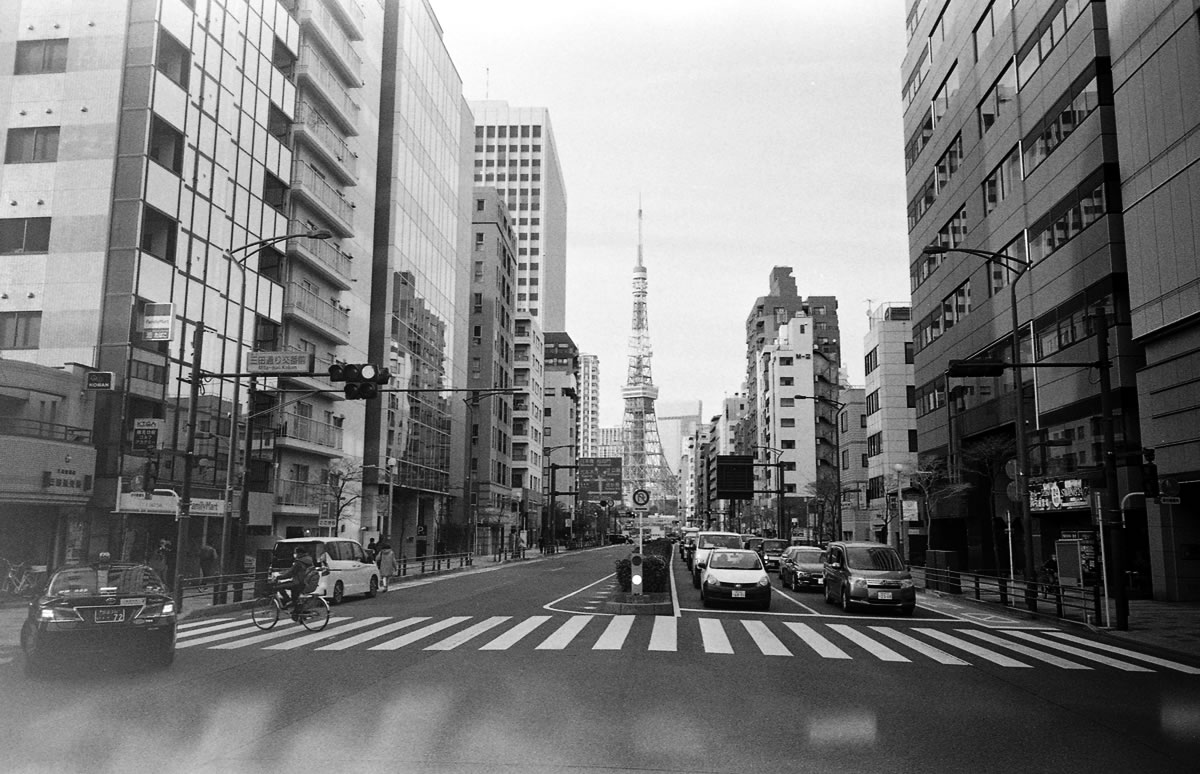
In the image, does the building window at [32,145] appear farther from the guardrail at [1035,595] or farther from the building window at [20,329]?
the guardrail at [1035,595]

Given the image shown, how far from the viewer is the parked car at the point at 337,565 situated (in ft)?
81.9

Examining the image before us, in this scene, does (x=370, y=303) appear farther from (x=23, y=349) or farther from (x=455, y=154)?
(x=23, y=349)

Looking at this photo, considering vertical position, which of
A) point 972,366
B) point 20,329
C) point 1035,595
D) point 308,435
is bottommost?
point 1035,595

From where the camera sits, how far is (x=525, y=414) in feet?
349

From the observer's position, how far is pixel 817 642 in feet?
54.3

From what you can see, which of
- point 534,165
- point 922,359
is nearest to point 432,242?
point 922,359

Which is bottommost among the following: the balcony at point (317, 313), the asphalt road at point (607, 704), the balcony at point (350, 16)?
the asphalt road at point (607, 704)

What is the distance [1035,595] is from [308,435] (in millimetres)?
32771

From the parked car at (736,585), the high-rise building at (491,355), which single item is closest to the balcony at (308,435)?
the parked car at (736,585)

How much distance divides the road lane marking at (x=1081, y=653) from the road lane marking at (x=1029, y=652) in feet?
1.71

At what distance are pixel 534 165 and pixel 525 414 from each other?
6154 cm

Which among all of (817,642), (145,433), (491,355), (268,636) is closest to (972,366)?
(817,642)

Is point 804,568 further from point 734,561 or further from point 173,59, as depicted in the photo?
point 173,59

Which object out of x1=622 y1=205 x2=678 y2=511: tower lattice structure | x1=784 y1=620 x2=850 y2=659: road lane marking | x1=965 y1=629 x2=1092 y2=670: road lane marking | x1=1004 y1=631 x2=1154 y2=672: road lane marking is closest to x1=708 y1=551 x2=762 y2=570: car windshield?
x1=784 y1=620 x2=850 y2=659: road lane marking
